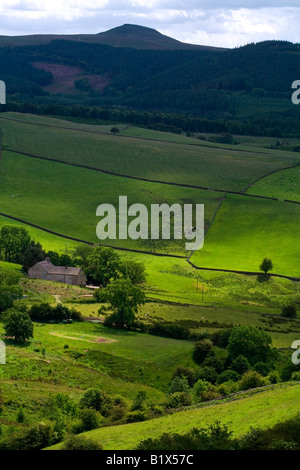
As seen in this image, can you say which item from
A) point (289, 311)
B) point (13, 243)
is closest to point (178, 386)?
point (289, 311)

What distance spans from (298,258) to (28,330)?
75.3m

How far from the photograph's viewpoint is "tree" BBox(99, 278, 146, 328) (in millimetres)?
94188

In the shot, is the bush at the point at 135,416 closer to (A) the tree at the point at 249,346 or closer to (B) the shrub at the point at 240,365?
(B) the shrub at the point at 240,365

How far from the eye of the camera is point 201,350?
83.4 metres

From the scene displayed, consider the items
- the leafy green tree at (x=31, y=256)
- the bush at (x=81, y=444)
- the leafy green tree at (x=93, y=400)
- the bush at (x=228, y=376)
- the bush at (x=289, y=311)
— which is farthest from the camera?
the leafy green tree at (x=31, y=256)

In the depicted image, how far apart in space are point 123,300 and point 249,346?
20.6 metres

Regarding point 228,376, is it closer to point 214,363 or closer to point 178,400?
point 214,363

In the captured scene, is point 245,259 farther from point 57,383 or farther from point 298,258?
point 57,383

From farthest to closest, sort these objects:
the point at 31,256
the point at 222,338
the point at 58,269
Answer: the point at 31,256, the point at 58,269, the point at 222,338

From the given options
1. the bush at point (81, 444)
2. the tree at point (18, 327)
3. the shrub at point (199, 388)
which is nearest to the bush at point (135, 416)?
the bush at point (81, 444)

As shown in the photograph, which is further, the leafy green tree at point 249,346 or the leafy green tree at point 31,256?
the leafy green tree at point 31,256

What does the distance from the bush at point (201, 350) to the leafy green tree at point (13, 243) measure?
53.9 meters

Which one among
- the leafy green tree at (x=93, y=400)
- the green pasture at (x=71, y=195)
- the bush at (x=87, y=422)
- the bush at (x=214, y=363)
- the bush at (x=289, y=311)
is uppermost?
the green pasture at (x=71, y=195)

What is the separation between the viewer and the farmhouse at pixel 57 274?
398 feet
